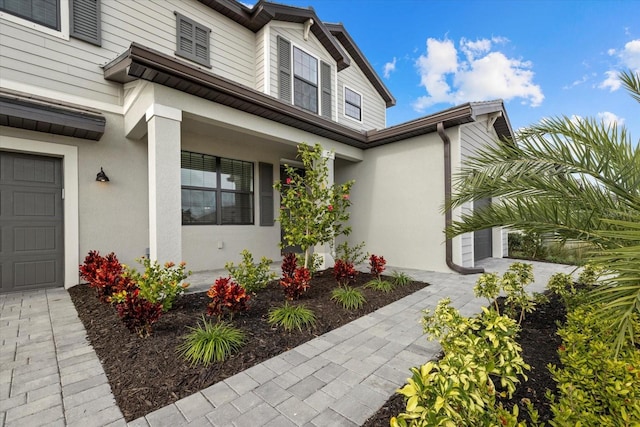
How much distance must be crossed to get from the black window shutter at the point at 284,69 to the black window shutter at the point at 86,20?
12.2ft

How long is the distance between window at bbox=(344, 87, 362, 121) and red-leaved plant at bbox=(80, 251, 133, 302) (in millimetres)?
7892

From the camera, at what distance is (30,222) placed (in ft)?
14.8

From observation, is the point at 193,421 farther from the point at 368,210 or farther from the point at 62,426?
the point at 368,210

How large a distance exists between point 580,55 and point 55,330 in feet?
38.7

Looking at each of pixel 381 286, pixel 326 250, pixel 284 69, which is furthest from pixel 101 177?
pixel 381 286

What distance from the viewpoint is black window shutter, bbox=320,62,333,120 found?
8250mm

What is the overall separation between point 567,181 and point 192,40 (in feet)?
24.3

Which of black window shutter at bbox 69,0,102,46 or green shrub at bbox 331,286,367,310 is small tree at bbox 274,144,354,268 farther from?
black window shutter at bbox 69,0,102,46

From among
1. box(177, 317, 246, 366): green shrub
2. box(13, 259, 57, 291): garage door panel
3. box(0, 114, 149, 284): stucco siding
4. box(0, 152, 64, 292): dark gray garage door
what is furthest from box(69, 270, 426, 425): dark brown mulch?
box(0, 114, 149, 284): stucco siding

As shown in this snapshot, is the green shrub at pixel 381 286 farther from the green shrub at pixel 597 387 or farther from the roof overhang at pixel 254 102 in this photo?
the roof overhang at pixel 254 102

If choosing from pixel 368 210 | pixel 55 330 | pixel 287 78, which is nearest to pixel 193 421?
pixel 55 330

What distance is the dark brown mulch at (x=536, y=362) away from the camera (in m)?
1.76

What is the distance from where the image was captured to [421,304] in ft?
13.0

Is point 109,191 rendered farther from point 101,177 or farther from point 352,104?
point 352,104
